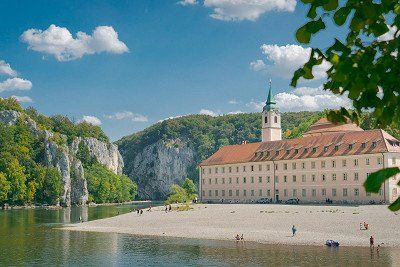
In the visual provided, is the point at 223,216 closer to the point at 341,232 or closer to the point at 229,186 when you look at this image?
the point at 341,232

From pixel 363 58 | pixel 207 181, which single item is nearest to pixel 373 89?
pixel 363 58

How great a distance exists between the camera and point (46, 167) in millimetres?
159000

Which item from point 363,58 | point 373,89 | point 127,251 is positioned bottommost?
point 127,251

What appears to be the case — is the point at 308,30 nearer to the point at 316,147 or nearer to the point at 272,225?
the point at 272,225

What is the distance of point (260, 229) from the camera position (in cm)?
5912

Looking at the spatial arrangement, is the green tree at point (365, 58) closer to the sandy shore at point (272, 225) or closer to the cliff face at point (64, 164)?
the sandy shore at point (272, 225)

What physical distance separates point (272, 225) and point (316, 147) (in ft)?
115

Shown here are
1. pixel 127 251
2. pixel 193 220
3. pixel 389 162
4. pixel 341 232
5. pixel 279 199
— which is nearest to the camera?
pixel 127 251

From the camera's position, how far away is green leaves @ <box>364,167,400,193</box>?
356 cm

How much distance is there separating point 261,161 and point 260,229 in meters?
44.8

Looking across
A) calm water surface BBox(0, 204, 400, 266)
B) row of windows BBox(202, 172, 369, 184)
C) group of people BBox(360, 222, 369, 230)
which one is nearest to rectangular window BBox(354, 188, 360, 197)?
row of windows BBox(202, 172, 369, 184)

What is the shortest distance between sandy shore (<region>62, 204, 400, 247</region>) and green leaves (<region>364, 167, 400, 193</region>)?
44716mm

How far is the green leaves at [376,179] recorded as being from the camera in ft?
11.7

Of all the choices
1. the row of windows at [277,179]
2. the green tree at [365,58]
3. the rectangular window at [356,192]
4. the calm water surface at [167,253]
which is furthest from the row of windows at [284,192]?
the green tree at [365,58]
